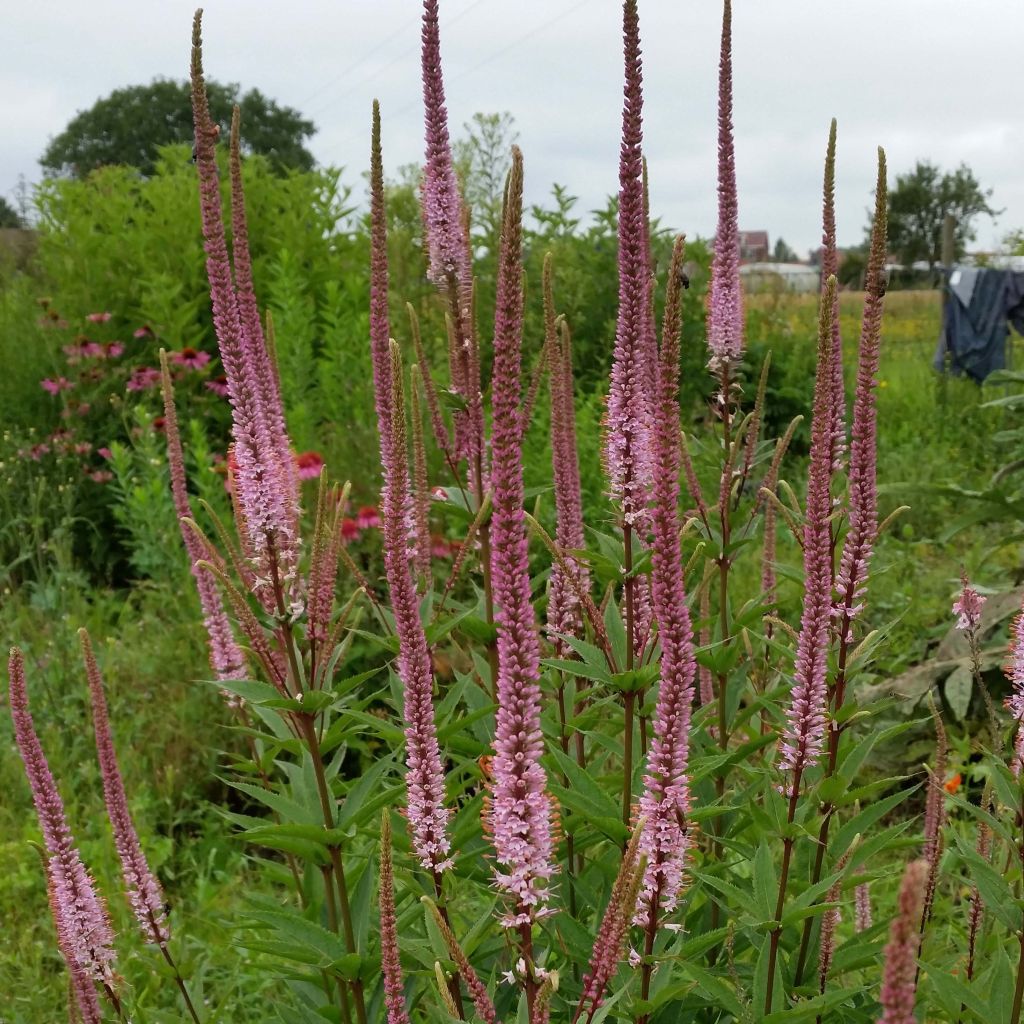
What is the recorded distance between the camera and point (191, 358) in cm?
820

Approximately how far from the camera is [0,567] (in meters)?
6.72

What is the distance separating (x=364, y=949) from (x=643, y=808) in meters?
0.93

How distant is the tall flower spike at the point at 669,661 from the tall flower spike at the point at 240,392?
0.92 meters

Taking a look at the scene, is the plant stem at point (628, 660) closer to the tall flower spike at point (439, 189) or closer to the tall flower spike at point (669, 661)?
the tall flower spike at point (669, 661)

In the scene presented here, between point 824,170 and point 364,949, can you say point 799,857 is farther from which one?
point 824,170

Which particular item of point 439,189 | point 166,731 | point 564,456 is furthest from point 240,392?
point 166,731

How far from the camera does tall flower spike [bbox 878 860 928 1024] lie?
0.72 m

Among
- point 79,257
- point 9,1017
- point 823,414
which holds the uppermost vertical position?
point 79,257

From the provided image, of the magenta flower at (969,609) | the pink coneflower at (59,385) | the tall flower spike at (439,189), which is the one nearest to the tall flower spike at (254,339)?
the tall flower spike at (439,189)

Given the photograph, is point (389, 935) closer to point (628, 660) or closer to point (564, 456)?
point (628, 660)

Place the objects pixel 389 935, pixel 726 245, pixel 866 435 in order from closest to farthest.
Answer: pixel 389 935, pixel 866 435, pixel 726 245

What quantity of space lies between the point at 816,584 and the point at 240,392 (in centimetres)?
121

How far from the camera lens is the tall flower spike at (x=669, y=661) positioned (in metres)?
1.56

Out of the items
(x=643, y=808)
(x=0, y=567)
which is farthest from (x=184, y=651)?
(x=643, y=808)
